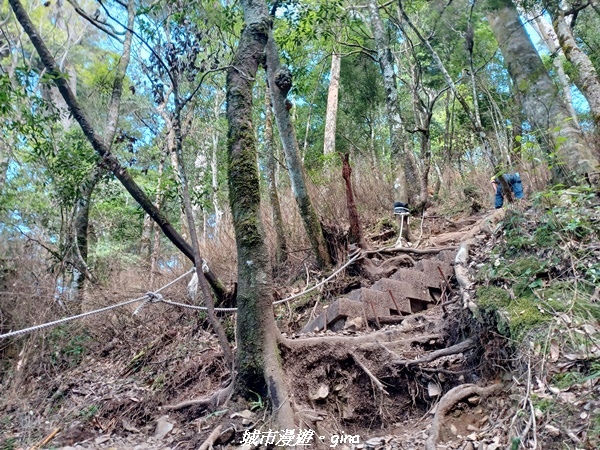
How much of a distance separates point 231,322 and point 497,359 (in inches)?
122

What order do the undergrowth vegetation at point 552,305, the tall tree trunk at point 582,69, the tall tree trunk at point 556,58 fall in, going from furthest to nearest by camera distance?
the tall tree trunk at point 556,58 → the tall tree trunk at point 582,69 → the undergrowth vegetation at point 552,305

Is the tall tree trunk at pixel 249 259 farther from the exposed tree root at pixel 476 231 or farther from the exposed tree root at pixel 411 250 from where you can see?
the exposed tree root at pixel 476 231

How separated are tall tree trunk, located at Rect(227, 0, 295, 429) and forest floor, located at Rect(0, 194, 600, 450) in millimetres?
165

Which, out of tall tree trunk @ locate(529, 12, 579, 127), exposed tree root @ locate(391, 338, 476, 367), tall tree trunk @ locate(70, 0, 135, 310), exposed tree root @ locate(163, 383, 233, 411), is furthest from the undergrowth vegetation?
tall tree trunk @ locate(529, 12, 579, 127)

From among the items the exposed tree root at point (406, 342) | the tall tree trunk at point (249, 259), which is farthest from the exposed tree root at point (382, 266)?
the tall tree trunk at point (249, 259)

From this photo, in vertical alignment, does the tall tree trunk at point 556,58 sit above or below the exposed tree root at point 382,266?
above

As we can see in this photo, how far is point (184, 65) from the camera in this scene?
3.92 m

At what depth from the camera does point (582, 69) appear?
6.14 metres

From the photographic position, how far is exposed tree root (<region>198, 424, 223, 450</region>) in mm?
2469

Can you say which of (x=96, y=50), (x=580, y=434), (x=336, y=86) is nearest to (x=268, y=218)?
(x=580, y=434)

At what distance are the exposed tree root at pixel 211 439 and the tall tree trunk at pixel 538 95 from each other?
4073 mm

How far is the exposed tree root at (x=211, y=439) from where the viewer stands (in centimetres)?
247

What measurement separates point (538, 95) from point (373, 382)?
440cm

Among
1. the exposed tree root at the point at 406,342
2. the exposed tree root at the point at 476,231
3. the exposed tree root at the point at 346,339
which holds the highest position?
the exposed tree root at the point at 476,231
